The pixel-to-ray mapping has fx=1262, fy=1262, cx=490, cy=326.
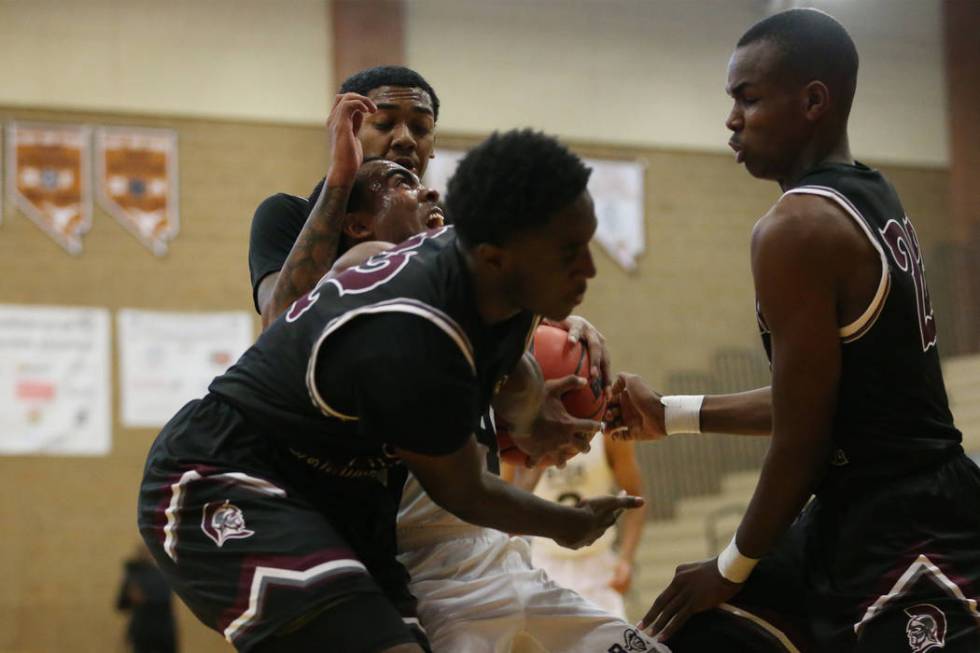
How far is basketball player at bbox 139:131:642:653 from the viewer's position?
297 centimetres

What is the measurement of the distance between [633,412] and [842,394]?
1028 millimetres

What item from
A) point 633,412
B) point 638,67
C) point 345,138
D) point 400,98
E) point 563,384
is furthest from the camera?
point 638,67

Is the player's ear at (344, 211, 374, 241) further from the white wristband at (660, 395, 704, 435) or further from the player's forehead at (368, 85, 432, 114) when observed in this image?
the white wristband at (660, 395, 704, 435)

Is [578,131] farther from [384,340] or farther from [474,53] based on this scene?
[384,340]

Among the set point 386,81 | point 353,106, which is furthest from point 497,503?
point 386,81

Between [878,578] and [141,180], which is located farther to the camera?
[141,180]

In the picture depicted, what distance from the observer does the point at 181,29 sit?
14.4 metres

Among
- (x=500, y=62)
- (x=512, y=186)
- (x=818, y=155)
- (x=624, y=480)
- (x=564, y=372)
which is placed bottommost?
(x=624, y=480)

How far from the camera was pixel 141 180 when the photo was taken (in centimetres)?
1404

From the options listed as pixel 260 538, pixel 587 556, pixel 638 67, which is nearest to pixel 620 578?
pixel 587 556

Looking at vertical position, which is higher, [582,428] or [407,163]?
[407,163]

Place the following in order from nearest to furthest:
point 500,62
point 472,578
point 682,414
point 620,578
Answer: point 472,578 < point 682,414 < point 620,578 < point 500,62

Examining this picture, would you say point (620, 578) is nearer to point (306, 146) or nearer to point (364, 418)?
point (364, 418)

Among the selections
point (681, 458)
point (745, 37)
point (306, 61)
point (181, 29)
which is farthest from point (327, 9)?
point (745, 37)
